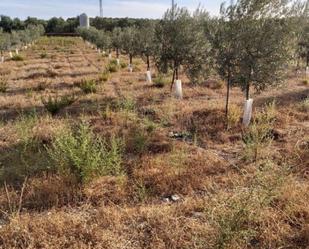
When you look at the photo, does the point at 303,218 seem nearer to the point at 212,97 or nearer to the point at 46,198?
the point at 46,198

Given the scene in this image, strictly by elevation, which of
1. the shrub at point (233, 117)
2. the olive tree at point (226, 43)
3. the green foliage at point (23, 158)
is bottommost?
the green foliage at point (23, 158)

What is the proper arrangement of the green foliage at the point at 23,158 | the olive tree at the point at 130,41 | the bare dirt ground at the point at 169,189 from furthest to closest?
the olive tree at the point at 130,41, the green foliage at the point at 23,158, the bare dirt ground at the point at 169,189

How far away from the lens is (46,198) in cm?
444

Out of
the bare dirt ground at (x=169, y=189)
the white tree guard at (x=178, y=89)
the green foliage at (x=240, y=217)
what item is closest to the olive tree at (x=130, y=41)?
the white tree guard at (x=178, y=89)

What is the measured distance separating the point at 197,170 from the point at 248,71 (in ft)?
11.5

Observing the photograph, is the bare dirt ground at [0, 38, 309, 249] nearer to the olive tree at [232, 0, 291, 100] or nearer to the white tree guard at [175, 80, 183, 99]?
the olive tree at [232, 0, 291, 100]

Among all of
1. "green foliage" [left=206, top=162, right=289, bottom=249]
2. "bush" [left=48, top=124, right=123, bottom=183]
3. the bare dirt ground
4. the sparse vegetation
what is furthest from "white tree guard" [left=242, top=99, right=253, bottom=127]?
"green foliage" [left=206, top=162, right=289, bottom=249]

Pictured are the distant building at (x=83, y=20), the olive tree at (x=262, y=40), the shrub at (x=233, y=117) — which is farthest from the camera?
the distant building at (x=83, y=20)

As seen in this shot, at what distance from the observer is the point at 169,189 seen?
468cm

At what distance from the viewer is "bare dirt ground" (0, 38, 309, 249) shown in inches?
134

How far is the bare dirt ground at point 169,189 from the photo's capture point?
340 centimetres

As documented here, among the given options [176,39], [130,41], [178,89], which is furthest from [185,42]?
[130,41]

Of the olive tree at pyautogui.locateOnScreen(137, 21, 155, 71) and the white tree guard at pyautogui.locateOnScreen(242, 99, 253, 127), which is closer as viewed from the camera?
the white tree guard at pyautogui.locateOnScreen(242, 99, 253, 127)

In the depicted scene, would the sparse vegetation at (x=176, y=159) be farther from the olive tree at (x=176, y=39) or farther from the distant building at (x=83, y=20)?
the distant building at (x=83, y=20)
